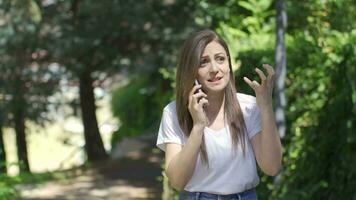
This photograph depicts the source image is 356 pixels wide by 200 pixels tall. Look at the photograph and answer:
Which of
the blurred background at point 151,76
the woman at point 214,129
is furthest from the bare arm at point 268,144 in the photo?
the blurred background at point 151,76

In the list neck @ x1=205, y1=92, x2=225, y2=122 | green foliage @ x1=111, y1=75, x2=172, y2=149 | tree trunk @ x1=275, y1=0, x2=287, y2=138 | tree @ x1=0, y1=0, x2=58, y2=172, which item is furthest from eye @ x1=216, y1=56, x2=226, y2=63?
green foliage @ x1=111, y1=75, x2=172, y2=149

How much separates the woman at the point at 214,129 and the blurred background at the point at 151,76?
82.1 inches

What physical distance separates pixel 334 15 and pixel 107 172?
25.3 ft

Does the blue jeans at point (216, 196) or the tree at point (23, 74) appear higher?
the tree at point (23, 74)

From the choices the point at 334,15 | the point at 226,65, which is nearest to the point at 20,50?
the point at 334,15

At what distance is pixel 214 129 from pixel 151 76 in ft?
42.4

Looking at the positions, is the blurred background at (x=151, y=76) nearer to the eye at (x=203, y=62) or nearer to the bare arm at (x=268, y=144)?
the bare arm at (x=268, y=144)

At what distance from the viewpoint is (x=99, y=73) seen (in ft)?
47.6

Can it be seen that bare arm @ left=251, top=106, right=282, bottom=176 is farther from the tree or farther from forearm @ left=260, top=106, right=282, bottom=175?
the tree

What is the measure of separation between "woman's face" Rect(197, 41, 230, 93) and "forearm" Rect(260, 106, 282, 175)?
0.67 ft

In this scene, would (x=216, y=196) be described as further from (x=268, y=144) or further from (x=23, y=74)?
(x=23, y=74)

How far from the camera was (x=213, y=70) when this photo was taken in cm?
264

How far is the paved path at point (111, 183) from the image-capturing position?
33.3 feet

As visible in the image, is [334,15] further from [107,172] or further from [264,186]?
[107,172]
